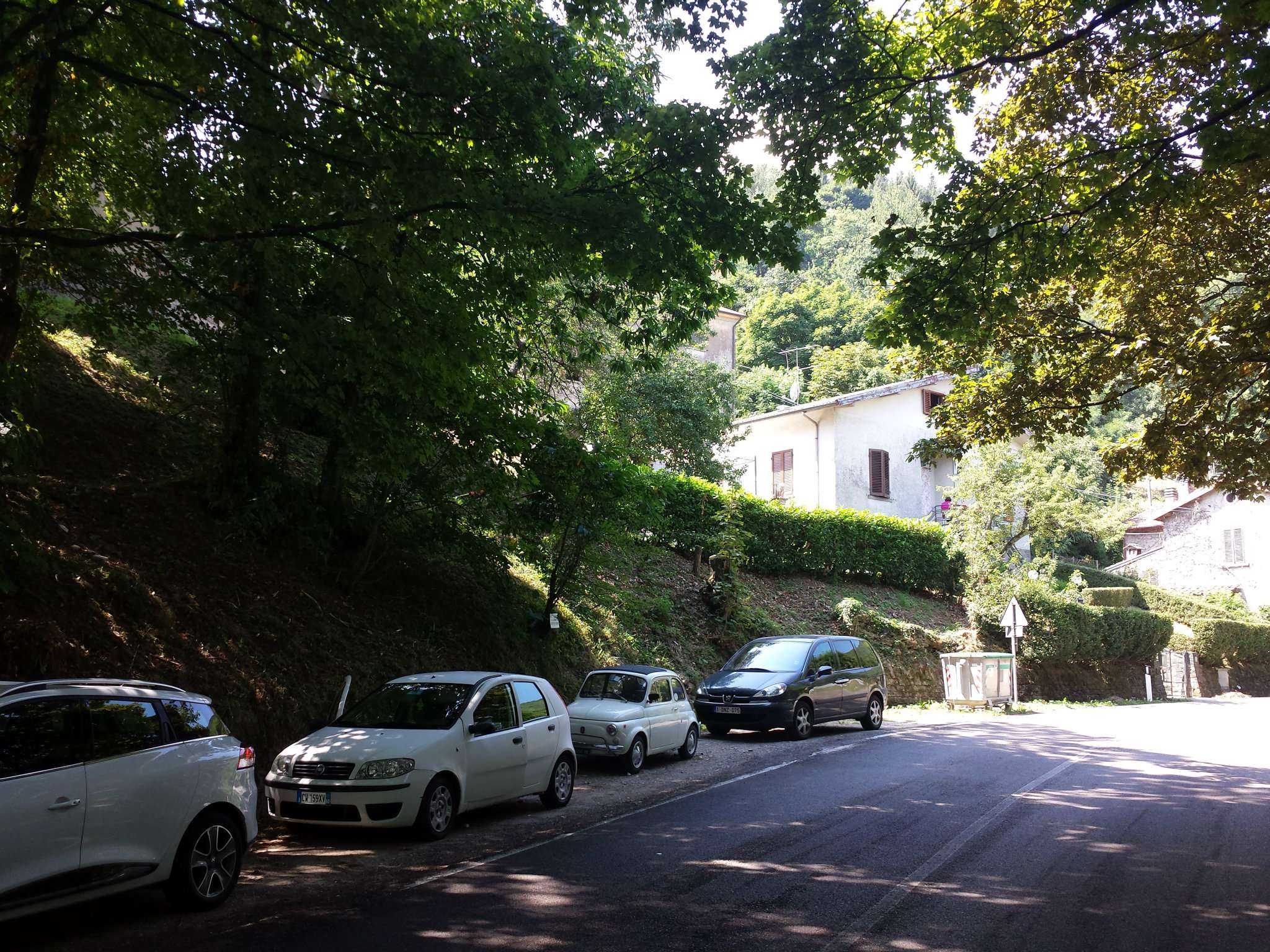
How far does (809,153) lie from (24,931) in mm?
9194

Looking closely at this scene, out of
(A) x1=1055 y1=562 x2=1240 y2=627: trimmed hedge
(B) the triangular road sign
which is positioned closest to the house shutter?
(A) x1=1055 y1=562 x2=1240 y2=627: trimmed hedge

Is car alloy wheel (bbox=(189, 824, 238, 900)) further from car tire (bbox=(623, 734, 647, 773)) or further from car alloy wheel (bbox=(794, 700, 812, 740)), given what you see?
car alloy wheel (bbox=(794, 700, 812, 740))

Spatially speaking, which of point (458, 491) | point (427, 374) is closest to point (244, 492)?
point (458, 491)

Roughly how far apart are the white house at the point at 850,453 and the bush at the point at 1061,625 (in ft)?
32.1

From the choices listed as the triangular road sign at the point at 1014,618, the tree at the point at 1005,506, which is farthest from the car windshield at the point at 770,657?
the tree at the point at 1005,506

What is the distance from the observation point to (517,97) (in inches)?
321

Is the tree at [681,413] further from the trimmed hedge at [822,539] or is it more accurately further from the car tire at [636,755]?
the car tire at [636,755]

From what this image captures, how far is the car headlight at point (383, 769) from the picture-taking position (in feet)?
27.5

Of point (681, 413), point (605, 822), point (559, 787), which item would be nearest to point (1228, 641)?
point (681, 413)

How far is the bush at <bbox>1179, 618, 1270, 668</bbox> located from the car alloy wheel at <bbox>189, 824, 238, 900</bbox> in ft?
144

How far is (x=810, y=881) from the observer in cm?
708

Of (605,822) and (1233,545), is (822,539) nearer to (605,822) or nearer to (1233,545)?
(605,822)

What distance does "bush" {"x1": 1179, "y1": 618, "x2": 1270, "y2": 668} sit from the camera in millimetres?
41219

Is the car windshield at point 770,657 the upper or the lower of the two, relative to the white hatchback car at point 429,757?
upper
